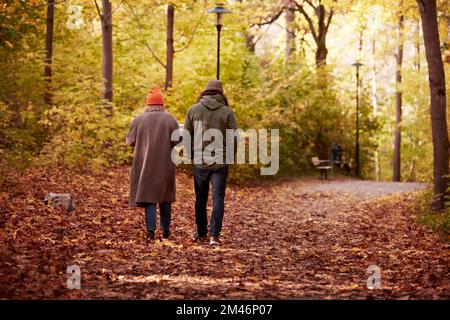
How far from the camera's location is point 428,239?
11.6m

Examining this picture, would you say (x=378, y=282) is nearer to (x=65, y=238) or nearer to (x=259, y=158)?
(x=65, y=238)

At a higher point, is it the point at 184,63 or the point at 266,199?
the point at 184,63

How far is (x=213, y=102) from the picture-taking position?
10.0 metres

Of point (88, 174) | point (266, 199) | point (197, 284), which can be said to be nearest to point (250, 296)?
point (197, 284)

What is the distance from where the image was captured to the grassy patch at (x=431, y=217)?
12208 mm

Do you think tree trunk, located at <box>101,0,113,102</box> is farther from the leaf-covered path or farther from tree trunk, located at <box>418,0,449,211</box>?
tree trunk, located at <box>418,0,449,211</box>

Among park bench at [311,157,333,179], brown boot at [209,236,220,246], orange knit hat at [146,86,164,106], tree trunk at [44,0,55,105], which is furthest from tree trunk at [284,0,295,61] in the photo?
brown boot at [209,236,220,246]

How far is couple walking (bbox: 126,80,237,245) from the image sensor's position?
394 inches

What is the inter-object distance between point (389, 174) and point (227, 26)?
27.5 m

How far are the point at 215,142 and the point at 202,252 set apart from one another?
149 cm

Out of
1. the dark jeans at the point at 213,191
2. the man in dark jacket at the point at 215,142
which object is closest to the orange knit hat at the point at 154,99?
the man in dark jacket at the point at 215,142

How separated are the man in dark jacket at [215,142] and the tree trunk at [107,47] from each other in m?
10.7

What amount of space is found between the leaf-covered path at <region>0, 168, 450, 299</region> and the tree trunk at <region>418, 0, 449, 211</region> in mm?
1308

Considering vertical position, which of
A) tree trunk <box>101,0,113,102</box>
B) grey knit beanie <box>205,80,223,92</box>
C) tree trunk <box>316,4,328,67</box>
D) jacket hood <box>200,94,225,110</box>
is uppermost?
tree trunk <box>316,4,328,67</box>
